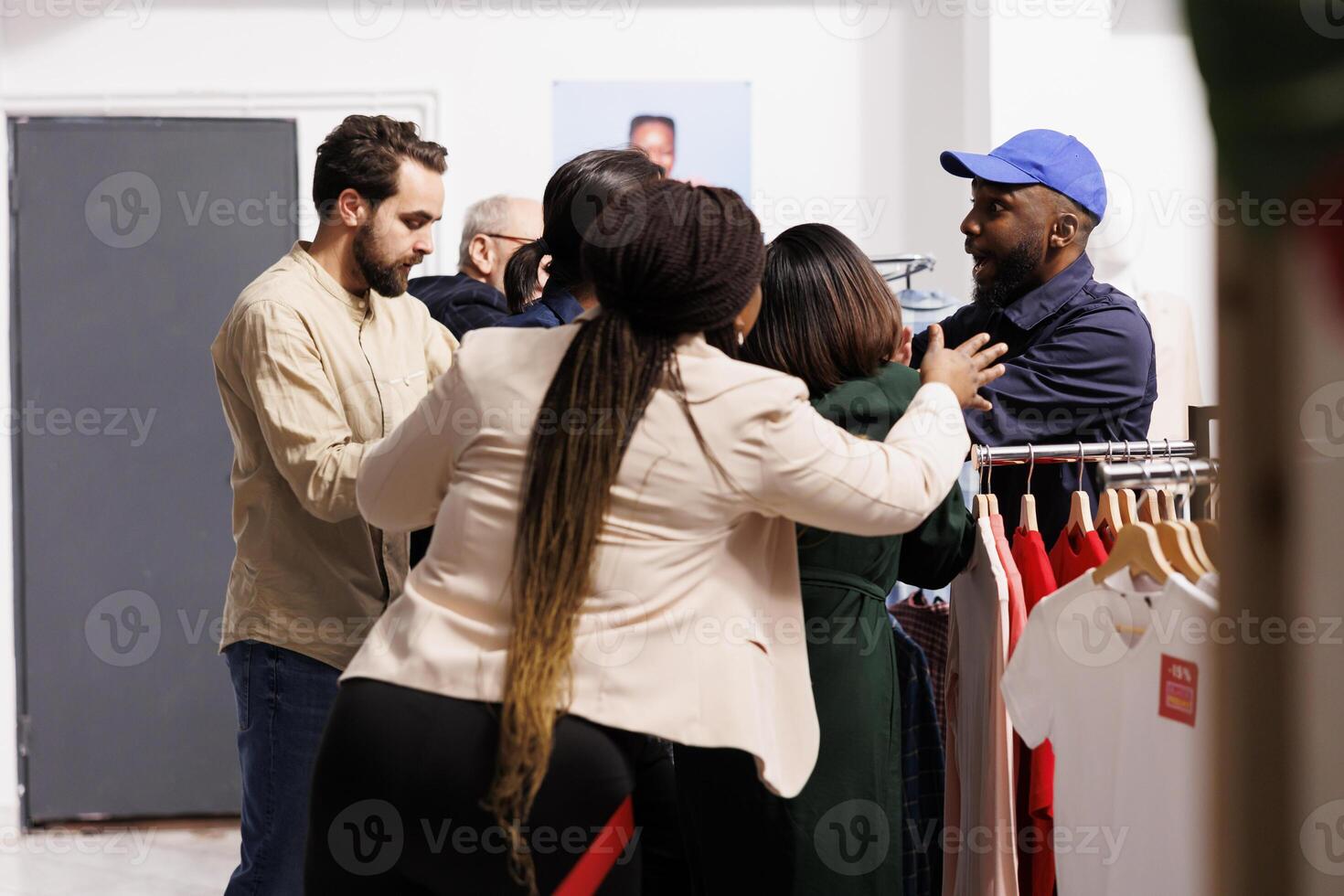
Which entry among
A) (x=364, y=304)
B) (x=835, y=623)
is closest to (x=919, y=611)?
(x=835, y=623)

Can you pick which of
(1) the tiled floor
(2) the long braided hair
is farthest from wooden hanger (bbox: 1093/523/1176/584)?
(1) the tiled floor

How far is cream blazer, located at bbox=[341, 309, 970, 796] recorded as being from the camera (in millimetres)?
1260

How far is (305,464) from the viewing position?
1.79 m

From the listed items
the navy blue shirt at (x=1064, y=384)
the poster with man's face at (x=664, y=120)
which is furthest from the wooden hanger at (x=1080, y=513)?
the poster with man's face at (x=664, y=120)

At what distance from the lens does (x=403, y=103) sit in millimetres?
3875

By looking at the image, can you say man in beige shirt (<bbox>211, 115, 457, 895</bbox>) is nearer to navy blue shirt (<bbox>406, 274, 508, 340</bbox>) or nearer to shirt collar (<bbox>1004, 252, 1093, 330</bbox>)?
Answer: navy blue shirt (<bbox>406, 274, 508, 340</bbox>)

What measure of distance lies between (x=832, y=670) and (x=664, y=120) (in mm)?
2609

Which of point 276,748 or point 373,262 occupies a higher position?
point 373,262

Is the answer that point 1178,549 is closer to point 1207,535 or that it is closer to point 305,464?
point 1207,535

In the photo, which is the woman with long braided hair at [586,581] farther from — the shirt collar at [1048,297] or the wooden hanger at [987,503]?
the shirt collar at [1048,297]

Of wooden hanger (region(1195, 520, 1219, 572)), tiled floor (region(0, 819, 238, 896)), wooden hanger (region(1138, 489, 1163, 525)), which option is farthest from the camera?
tiled floor (region(0, 819, 238, 896))

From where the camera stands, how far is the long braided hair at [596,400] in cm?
122

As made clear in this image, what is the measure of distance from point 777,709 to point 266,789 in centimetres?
93

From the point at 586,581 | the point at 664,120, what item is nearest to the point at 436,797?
the point at 586,581
